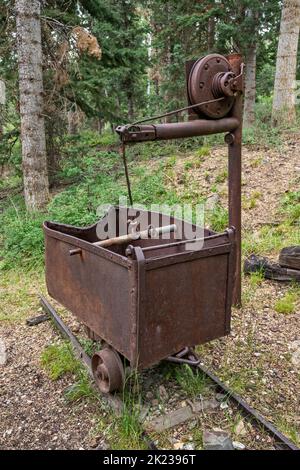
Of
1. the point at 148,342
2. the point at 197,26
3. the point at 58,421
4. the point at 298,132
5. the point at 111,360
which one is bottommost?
the point at 58,421

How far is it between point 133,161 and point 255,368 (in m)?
7.06

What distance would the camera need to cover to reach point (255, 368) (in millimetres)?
3350

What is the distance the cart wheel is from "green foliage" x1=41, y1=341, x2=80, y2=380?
48cm

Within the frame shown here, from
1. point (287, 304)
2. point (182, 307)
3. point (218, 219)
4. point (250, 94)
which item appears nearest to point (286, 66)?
point (250, 94)

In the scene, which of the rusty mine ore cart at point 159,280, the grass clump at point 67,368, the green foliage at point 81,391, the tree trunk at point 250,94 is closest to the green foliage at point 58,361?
the grass clump at point 67,368

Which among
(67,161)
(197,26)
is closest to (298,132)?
(197,26)

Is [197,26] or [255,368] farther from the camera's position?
[197,26]

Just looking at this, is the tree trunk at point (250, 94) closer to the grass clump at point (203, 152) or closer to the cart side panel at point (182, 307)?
the grass clump at point (203, 152)

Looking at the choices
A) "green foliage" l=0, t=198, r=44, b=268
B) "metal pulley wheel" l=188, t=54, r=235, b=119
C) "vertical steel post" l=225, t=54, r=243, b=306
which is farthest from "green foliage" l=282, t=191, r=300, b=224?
"green foliage" l=0, t=198, r=44, b=268

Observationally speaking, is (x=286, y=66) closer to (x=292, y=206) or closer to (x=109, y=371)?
(x=292, y=206)

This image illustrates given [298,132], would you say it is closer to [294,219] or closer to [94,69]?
[294,219]

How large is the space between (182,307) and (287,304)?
199 centimetres

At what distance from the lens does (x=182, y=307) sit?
2.65 metres

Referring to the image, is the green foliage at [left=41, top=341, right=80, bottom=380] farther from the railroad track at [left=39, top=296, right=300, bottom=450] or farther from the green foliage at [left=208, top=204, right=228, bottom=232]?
the green foliage at [left=208, top=204, right=228, bottom=232]
